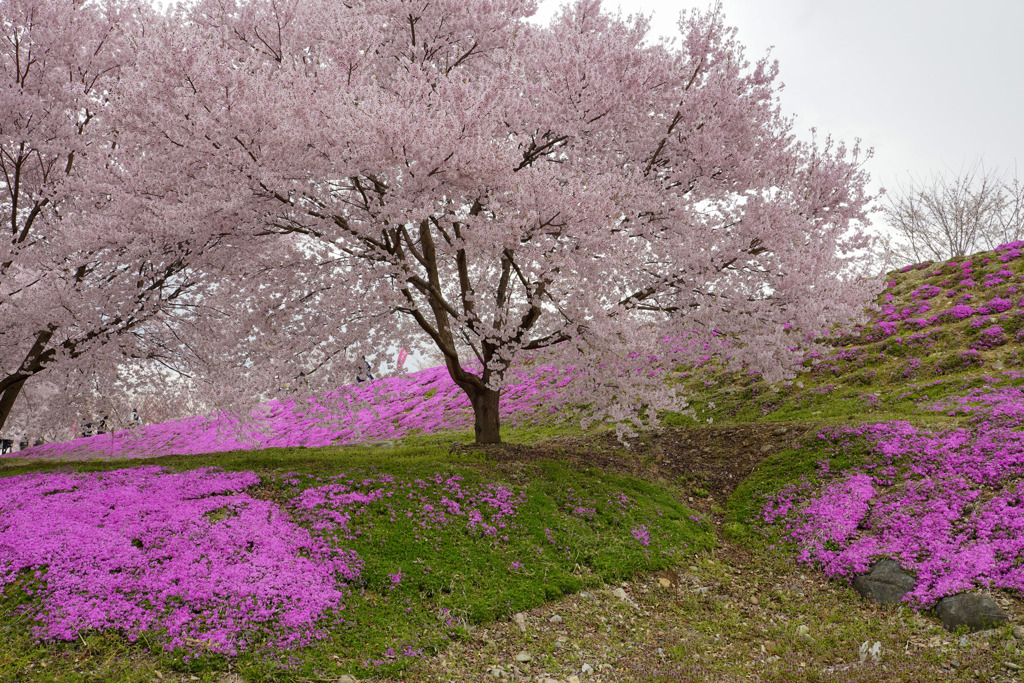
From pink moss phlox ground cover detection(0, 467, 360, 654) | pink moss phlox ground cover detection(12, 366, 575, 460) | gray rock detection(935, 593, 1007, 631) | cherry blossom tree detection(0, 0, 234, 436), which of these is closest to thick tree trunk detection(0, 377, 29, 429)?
cherry blossom tree detection(0, 0, 234, 436)

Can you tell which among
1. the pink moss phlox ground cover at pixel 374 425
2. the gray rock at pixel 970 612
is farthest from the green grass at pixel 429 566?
the pink moss phlox ground cover at pixel 374 425

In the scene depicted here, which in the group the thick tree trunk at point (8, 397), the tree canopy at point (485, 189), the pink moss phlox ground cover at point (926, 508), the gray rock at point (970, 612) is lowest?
the gray rock at point (970, 612)

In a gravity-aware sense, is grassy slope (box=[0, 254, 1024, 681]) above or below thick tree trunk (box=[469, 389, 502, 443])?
below

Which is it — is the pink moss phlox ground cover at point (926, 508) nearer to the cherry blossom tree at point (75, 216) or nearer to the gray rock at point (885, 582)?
the gray rock at point (885, 582)

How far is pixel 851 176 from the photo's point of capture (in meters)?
15.1

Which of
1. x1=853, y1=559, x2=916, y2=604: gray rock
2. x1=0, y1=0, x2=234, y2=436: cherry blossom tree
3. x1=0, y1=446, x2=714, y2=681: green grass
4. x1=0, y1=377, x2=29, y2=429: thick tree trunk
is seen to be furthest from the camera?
x1=0, y1=377, x2=29, y2=429: thick tree trunk

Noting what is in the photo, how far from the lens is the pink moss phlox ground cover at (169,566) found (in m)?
7.50

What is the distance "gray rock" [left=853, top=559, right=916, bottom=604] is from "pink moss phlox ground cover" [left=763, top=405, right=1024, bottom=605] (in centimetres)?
15

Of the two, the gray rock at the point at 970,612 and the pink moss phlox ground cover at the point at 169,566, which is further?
the gray rock at the point at 970,612

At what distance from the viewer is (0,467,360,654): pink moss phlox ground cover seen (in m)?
7.50

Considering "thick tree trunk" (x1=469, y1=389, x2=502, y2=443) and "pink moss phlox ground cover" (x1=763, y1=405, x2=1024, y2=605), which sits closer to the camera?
"pink moss phlox ground cover" (x1=763, y1=405, x2=1024, y2=605)

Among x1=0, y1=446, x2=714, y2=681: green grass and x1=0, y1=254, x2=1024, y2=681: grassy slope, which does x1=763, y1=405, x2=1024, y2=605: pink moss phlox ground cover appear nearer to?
x1=0, y1=254, x2=1024, y2=681: grassy slope

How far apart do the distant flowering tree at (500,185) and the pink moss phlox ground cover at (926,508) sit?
10.7 ft

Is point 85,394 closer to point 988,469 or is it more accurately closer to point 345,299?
point 345,299
